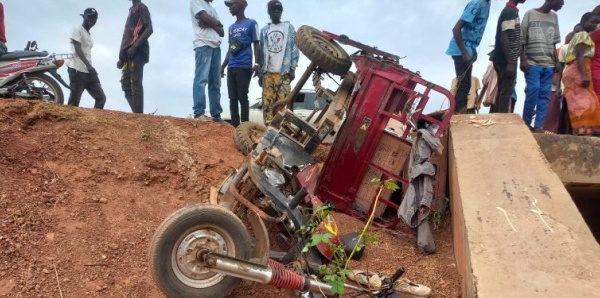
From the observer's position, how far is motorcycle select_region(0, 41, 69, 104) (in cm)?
616

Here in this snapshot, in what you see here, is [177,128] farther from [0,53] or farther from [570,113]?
[570,113]

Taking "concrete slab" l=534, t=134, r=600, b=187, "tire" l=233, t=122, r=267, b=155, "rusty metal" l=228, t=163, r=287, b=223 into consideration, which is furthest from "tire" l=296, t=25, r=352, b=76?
"concrete slab" l=534, t=134, r=600, b=187

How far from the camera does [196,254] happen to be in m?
3.05

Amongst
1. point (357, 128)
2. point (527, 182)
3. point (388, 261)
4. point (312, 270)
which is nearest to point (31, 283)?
point (312, 270)

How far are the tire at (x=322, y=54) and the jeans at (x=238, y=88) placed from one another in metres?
1.49

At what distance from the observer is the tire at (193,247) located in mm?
2930

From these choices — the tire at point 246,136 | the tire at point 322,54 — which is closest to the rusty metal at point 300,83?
the tire at point 322,54

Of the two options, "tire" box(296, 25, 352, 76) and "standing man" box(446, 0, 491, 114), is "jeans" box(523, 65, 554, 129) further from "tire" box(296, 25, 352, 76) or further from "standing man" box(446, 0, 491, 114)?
"tire" box(296, 25, 352, 76)

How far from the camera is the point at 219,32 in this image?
647cm

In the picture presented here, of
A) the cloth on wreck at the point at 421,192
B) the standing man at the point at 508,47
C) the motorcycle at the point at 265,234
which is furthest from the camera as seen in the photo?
the standing man at the point at 508,47

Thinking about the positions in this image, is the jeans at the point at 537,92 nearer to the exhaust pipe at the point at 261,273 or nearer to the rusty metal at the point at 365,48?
the rusty metal at the point at 365,48

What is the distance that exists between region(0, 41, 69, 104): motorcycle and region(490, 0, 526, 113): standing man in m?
5.66

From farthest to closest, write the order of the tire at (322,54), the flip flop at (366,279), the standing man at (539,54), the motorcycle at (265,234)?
the standing man at (539,54) < the tire at (322,54) < the flip flop at (366,279) < the motorcycle at (265,234)

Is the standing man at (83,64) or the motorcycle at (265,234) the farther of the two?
the standing man at (83,64)
